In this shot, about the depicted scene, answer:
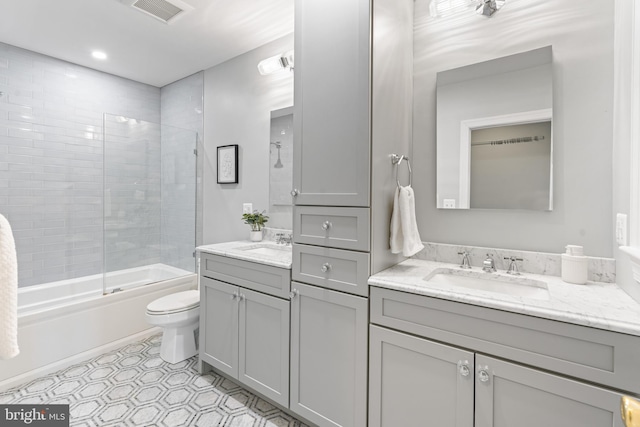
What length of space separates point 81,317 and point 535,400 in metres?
2.99

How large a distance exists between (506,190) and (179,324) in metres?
2.39

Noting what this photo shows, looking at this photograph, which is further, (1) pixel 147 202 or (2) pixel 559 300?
(1) pixel 147 202

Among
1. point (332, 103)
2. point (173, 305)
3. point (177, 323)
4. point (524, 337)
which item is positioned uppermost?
point (332, 103)

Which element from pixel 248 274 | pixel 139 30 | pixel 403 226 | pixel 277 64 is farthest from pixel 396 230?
pixel 139 30

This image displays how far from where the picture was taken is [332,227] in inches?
60.9

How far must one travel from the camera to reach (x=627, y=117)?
119 centimetres

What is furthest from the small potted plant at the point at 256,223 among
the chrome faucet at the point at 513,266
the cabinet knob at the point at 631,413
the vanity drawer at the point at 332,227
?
the cabinet knob at the point at 631,413

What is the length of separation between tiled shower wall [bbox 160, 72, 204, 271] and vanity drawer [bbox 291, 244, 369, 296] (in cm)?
193

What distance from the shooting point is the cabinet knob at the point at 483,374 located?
110cm

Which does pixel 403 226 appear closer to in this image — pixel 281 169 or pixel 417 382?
pixel 417 382

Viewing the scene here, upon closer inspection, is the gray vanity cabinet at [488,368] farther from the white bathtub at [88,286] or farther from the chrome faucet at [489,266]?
the white bathtub at [88,286]

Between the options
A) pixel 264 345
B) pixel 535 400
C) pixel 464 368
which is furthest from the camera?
pixel 264 345

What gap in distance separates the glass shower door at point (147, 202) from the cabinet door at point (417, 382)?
247 cm

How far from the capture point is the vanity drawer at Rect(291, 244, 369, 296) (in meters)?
1.44
